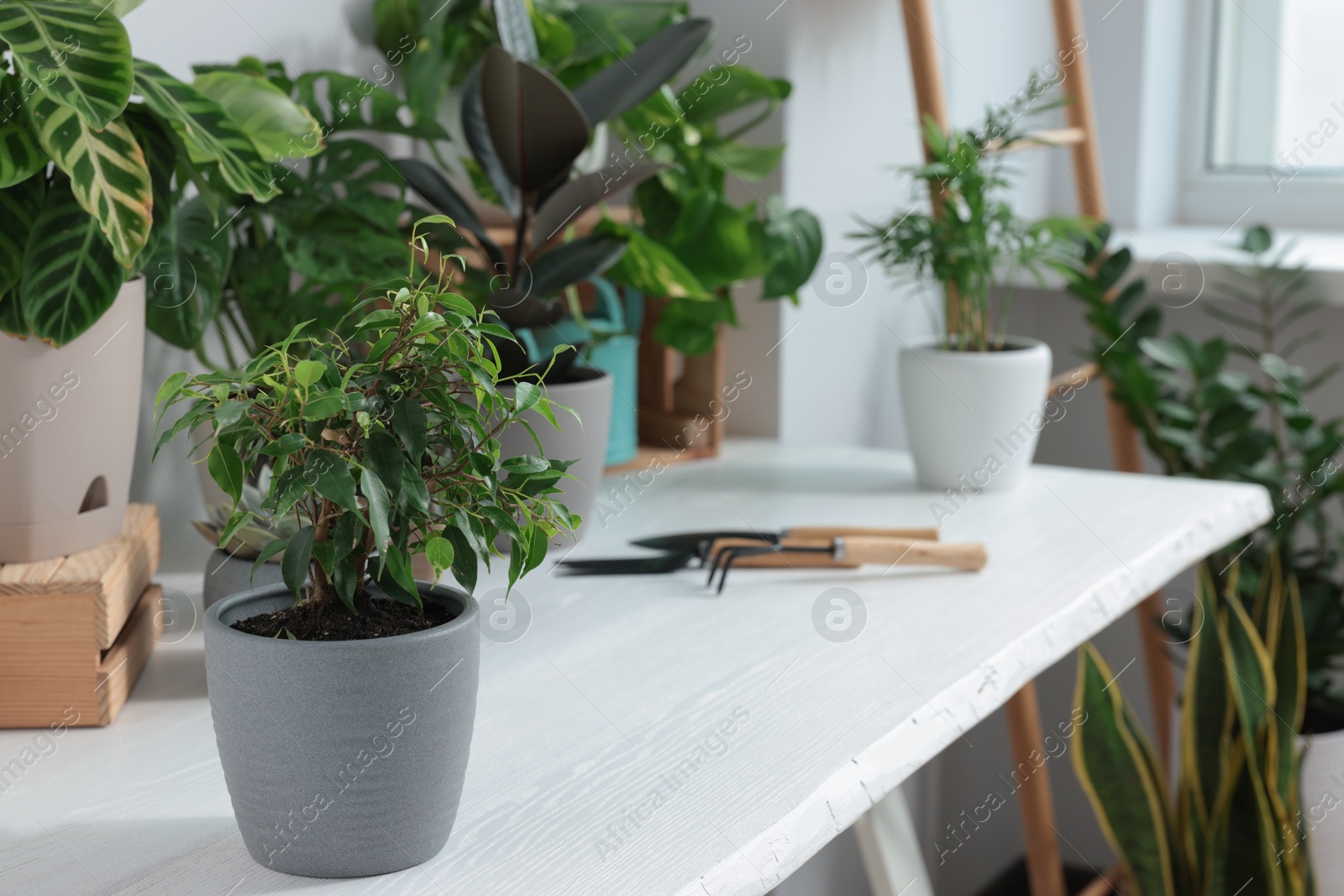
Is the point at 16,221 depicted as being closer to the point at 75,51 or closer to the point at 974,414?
the point at 75,51

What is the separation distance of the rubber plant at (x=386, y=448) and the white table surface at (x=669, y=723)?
139 mm

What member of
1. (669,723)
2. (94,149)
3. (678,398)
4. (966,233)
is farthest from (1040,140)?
(94,149)

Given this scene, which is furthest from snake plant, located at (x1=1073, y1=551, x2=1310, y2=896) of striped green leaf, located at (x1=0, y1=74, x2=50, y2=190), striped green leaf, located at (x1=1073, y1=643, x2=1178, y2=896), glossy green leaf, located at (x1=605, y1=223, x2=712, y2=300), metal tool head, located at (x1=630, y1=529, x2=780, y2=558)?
striped green leaf, located at (x1=0, y1=74, x2=50, y2=190)

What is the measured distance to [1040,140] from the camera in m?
1.40

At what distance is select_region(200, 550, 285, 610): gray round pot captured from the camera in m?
0.78

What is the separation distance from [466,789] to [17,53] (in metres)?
0.44

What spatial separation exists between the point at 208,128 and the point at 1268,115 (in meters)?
1.84

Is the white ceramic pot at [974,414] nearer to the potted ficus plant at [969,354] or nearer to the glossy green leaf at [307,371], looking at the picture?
the potted ficus plant at [969,354]

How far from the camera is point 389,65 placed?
1233mm

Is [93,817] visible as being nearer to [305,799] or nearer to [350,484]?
[305,799]

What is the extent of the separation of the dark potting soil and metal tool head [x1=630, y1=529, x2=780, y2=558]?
45 centimetres

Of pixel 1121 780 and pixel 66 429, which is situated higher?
pixel 66 429

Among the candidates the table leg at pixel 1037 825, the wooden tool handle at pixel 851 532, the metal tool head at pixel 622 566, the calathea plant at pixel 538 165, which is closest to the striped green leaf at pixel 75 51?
the calathea plant at pixel 538 165

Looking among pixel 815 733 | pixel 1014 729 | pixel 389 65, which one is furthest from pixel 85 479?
pixel 1014 729
